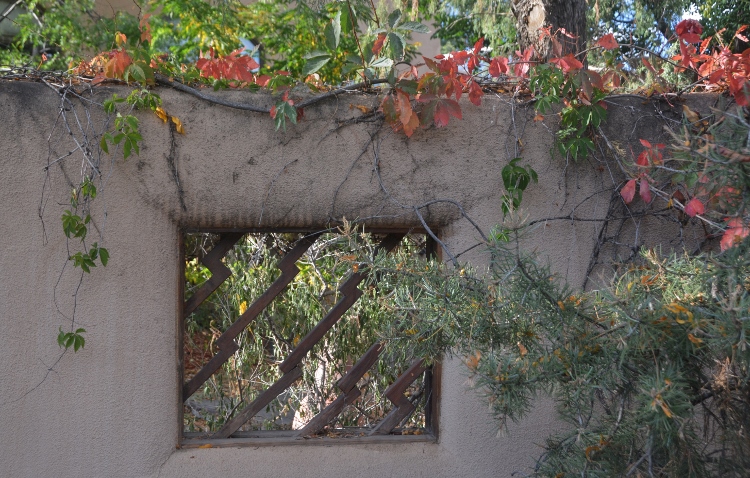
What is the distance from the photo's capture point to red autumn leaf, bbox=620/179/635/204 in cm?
306

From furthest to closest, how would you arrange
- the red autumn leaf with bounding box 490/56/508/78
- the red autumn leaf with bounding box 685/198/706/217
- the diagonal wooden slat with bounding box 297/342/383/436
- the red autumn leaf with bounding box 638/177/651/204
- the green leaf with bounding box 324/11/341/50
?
1. the diagonal wooden slat with bounding box 297/342/383/436
2. the red autumn leaf with bounding box 490/56/508/78
3. the red autumn leaf with bounding box 638/177/651/204
4. the green leaf with bounding box 324/11/341/50
5. the red autumn leaf with bounding box 685/198/706/217

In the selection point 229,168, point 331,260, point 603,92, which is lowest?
point 331,260

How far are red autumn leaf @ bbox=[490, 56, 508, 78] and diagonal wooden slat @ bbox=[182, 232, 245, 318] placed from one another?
1.29 m

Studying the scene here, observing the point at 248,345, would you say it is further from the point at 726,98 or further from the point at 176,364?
the point at 726,98

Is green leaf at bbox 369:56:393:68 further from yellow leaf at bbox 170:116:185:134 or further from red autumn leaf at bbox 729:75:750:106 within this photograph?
red autumn leaf at bbox 729:75:750:106

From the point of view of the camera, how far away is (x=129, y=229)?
307cm

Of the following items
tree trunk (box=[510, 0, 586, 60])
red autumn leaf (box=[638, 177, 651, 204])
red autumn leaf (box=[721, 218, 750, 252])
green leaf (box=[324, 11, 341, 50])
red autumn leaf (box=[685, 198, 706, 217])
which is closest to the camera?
red autumn leaf (box=[721, 218, 750, 252])

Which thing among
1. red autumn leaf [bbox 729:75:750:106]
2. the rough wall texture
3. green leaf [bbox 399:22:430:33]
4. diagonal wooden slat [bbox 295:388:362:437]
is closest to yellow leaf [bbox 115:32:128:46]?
the rough wall texture

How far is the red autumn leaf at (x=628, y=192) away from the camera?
10.0 ft

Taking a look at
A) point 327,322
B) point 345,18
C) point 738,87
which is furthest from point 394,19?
point 738,87

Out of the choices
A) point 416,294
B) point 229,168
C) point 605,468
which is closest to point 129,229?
point 229,168

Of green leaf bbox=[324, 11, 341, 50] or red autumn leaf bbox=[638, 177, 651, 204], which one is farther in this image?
red autumn leaf bbox=[638, 177, 651, 204]

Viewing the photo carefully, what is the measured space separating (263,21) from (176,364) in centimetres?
620

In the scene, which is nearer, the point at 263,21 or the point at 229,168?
the point at 229,168
